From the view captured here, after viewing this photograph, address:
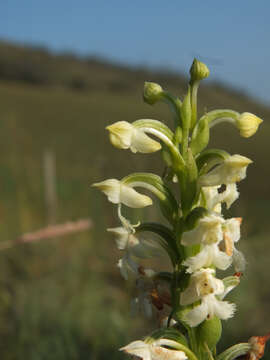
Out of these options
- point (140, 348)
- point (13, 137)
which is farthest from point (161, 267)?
point (140, 348)

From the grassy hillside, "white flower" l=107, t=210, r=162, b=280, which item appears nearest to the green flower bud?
"white flower" l=107, t=210, r=162, b=280

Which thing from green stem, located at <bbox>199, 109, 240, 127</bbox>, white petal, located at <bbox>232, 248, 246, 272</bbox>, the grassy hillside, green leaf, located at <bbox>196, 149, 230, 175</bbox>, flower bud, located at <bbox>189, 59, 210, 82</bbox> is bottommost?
the grassy hillside

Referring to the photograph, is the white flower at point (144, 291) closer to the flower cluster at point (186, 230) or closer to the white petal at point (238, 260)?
the flower cluster at point (186, 230)

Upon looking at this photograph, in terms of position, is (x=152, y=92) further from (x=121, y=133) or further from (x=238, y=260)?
(x=238, y=260)

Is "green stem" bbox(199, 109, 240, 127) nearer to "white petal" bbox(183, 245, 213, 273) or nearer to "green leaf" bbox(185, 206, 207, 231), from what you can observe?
"green leaf" bbox(185, 206, 207, 231)

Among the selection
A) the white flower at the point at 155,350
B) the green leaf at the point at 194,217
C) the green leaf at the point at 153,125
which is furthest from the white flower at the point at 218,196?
the white flower at the point at 155,350

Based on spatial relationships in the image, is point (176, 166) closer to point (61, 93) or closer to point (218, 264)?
point (218, 264)
